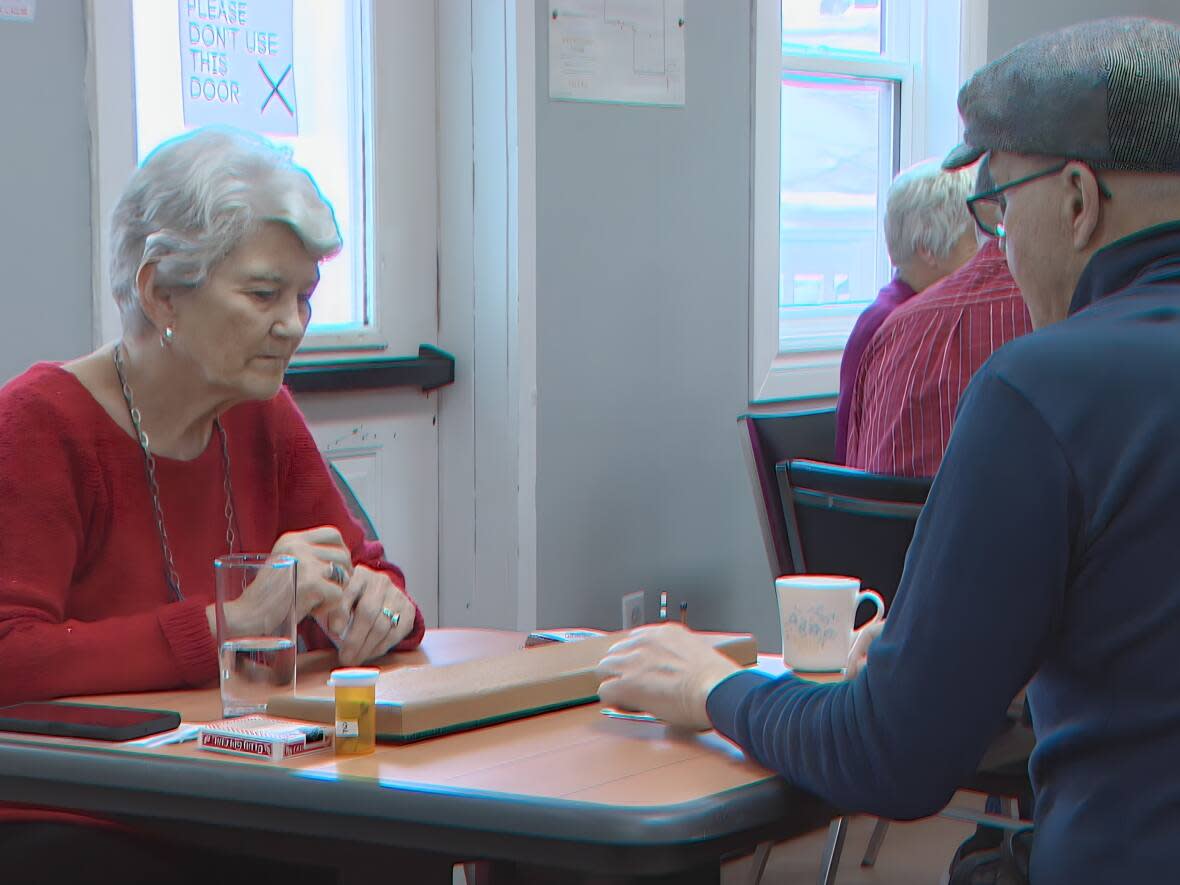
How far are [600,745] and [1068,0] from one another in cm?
429

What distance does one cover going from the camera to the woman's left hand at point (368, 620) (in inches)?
71.8

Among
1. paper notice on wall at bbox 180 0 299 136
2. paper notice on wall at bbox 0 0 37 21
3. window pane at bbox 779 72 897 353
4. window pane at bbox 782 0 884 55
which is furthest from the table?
window pane at bbox 782 0 884 55

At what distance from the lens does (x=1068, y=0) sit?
503 cm

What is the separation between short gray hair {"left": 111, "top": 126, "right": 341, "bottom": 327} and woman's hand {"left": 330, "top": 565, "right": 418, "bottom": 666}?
1.41ft

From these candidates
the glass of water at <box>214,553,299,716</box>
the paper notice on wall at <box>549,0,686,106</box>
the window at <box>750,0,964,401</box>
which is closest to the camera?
the glass of water at <box>214,553,299,716</box>

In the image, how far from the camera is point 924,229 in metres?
3.45

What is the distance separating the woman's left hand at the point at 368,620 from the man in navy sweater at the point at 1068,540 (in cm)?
66

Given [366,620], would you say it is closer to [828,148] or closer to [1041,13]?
[828,148]

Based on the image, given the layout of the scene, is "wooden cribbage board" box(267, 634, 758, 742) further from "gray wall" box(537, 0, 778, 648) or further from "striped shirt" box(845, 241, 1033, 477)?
"gray wall" box(537, 0, 778, 648)

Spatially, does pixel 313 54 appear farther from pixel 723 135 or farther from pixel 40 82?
pixel 723 135

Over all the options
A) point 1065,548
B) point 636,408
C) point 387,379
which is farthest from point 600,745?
point 636,408

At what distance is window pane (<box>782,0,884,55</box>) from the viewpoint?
4.14m

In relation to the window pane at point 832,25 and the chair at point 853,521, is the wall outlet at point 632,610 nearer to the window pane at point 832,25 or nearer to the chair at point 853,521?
the chair at point 853,521

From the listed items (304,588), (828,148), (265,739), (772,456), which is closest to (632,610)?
(772,456)
